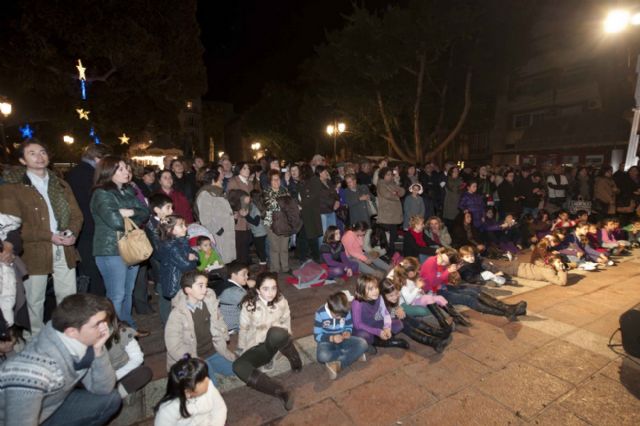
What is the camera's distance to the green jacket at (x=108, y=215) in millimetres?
3600

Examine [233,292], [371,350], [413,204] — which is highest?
[413,204]

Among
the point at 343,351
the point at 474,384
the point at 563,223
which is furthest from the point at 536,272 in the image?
the point at 343,351

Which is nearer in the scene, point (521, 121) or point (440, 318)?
point (440, 318)

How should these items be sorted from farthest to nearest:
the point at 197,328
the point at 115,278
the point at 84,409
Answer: the point at 115,278 < the point at 197,328 < the point at 84,409

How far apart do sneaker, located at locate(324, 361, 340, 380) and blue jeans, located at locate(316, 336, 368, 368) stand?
0.04 m

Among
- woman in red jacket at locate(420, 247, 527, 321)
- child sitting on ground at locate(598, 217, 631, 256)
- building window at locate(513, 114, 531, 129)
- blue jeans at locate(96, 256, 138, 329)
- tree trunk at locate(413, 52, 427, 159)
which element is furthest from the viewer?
building window at locate(513, 114, 531, 129)

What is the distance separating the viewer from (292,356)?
3529 millimetres

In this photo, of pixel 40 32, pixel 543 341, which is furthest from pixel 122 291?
pixel 40 32

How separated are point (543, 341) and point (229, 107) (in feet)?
225

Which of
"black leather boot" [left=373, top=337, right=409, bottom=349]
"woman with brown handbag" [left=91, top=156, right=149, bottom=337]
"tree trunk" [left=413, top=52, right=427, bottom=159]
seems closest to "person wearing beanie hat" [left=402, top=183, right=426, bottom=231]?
"black leather boot" [left=373, top=337, right=409, bottom=349]

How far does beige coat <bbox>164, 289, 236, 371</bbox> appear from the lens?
3.08 m

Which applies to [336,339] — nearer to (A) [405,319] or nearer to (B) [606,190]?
(A) [405,319]

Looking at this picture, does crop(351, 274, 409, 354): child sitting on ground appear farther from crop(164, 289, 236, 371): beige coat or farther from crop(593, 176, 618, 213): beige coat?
crop(593, 176, 618, 213): beige coat

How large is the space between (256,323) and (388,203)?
4935 mm
